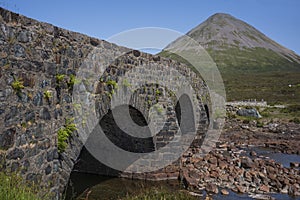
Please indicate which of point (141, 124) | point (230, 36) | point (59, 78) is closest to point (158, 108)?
point (141, 124)

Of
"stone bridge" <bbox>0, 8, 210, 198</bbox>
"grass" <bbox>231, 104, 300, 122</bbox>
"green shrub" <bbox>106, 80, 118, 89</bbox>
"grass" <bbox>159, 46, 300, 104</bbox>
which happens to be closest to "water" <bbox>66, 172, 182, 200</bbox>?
"stone bridge" <bbox>0, 8, 210, 198</bbox>

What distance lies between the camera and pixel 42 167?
648 cm

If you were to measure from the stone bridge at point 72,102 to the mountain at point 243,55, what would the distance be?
57.0 m

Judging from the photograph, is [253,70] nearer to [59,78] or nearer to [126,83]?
[126,83]

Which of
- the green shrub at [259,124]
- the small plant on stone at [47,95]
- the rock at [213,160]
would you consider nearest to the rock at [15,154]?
the small plant on stone at [47,95]

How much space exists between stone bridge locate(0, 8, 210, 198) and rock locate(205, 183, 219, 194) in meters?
1.32

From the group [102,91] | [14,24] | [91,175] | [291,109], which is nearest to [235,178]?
[91,175]

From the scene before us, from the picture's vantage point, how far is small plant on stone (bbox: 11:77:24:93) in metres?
5.64

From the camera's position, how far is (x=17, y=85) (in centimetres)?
568

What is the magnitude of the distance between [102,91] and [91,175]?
17.5 ft

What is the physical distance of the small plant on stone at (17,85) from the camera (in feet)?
18.5

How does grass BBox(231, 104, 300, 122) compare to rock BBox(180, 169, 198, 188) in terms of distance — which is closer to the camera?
rock BBox(180, 169, 198, 188)

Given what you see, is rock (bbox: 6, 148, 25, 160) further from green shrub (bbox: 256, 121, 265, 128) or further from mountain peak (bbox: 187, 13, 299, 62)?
mountain peak (bbox: 187, 13, 299, 62)

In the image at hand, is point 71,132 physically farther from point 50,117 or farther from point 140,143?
point 140,143
